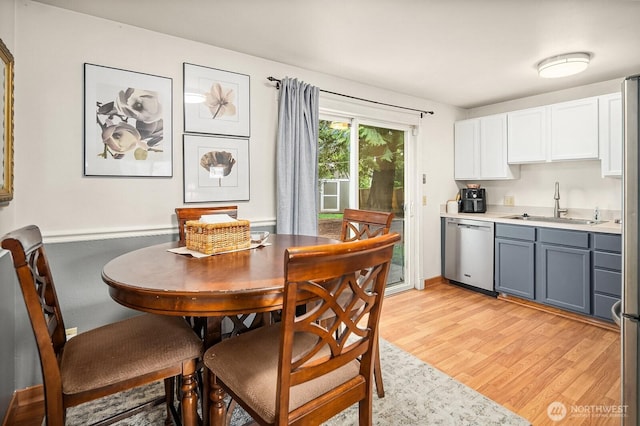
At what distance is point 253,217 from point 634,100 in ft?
7.81

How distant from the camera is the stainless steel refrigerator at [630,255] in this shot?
1.27 m

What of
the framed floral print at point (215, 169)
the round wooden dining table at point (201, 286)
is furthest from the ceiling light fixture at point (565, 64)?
the round wooden dining table at point (201, 286)

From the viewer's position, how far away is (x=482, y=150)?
13.5 feet

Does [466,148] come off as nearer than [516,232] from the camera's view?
No

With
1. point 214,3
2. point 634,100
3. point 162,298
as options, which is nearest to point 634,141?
point 634,100

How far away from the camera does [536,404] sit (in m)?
1.87

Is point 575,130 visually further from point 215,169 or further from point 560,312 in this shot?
point 215,169

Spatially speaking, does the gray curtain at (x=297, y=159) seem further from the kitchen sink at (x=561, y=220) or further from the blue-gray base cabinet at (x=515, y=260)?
the kitchen sink at (x=561, y=220)

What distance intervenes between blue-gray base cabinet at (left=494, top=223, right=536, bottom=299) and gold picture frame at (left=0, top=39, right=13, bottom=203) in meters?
4.09

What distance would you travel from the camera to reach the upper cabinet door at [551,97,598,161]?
3.20m

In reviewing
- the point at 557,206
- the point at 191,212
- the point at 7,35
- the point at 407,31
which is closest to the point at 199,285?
the point at 191,212

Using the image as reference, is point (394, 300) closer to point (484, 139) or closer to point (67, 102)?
point (484, 139)

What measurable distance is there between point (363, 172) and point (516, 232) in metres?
1.74

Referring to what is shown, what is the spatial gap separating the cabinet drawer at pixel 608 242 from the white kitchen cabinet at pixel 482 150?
1.21 meters
